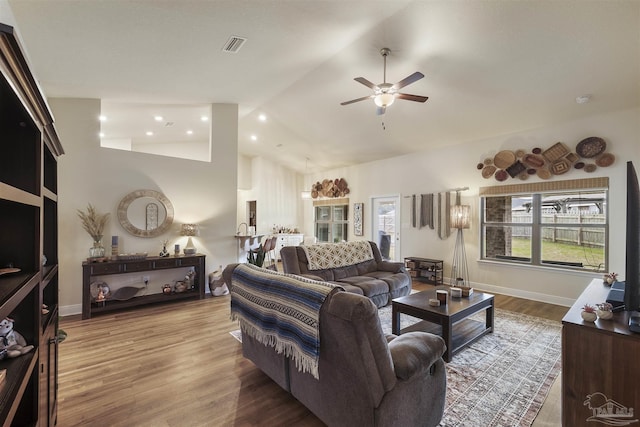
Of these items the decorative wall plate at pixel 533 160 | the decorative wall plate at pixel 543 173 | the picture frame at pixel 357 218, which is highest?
the decorative wall plate at pixel 533 160

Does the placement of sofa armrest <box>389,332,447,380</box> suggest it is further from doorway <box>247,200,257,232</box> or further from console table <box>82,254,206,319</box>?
doorway <box>247,200,257,232</box>

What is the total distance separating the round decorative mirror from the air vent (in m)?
2.66

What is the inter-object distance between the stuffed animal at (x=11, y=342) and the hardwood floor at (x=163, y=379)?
3.94 feet

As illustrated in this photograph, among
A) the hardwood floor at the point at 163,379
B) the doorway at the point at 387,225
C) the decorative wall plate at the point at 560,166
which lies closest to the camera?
the hardwood floor at the point at 163,379

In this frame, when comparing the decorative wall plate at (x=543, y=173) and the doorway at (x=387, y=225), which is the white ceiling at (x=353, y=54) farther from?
the doorway at (x=387, y=225)

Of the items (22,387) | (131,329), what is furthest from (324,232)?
(22,387)

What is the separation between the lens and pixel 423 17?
3178 millimetres

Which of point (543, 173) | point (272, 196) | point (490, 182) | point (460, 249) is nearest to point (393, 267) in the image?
point (460, 249)

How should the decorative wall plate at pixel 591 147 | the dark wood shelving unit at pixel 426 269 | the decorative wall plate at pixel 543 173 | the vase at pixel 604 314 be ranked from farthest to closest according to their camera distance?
1. the dark wood shelving unit at pixel 426 269
2. the decorative wall plate at pixel 543 173
3. the decorative wall plate at pixel 591 147
4. the vase at pixel 604 314

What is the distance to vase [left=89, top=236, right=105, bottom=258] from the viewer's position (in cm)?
420

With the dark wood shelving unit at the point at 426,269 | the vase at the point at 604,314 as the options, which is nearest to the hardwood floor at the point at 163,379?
the vase at the point at 604,314

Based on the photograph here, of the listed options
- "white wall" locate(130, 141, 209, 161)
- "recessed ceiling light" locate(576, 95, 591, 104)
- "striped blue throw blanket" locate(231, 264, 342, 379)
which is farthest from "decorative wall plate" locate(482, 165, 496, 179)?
"white wall" locate(130, 141, 209, 161)

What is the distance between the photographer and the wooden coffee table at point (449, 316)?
2.81 metres

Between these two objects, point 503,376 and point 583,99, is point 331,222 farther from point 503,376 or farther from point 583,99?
point 503,376
